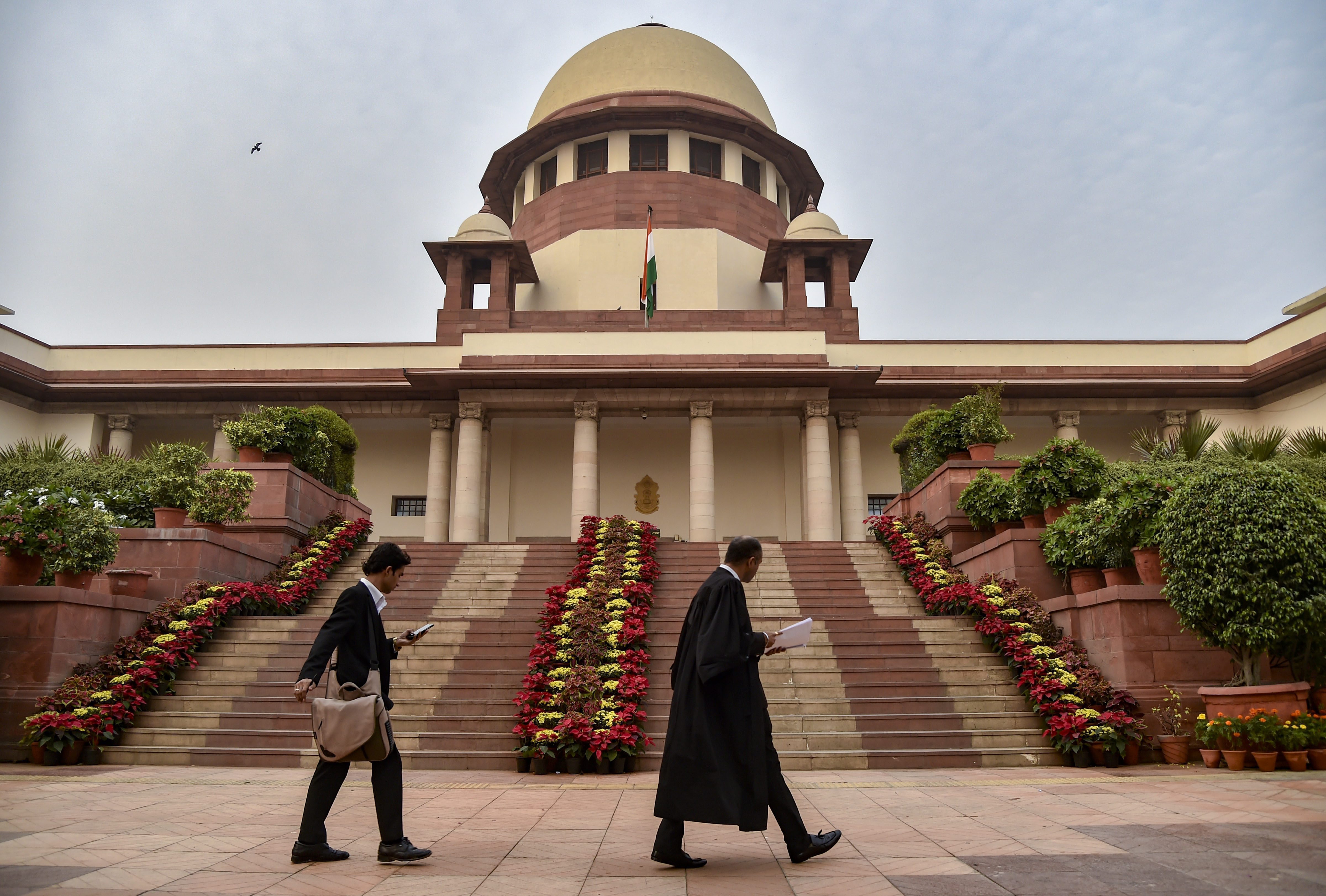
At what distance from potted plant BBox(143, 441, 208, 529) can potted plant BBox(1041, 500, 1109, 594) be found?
10.8 metres

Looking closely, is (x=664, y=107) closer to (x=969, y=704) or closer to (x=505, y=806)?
(x=969, y=704)

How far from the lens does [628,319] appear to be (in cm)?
2395

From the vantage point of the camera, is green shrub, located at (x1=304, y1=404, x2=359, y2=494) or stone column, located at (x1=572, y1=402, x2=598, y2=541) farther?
stone column, located at (x1=572, y1=402, x2=598, y2=541)

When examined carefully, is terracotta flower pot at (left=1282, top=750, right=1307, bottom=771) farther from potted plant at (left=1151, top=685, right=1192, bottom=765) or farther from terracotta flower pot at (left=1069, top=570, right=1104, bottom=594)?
terracotta flower pot at (left=1069, top=570, right=1104, bottom=594)

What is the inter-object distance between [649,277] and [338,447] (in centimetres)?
1033

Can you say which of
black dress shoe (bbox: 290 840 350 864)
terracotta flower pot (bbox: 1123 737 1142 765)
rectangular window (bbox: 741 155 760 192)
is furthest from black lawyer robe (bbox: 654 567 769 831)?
rectangular window (bbox: 741 155 760 192)

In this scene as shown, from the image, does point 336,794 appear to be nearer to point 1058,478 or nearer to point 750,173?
point 1058,478

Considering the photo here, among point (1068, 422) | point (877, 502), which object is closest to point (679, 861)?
point (877, 502)

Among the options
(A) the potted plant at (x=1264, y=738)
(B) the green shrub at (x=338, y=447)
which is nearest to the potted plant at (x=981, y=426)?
(A) the potted plant at (x=1264, y=738)

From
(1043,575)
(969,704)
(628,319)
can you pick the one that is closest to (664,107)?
(628,319)

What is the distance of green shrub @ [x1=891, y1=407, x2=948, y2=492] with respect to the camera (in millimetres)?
15547

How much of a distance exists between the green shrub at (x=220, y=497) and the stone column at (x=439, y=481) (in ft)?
29.7

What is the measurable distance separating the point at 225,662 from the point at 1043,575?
9.50m

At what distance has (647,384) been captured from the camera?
72.6 feet
